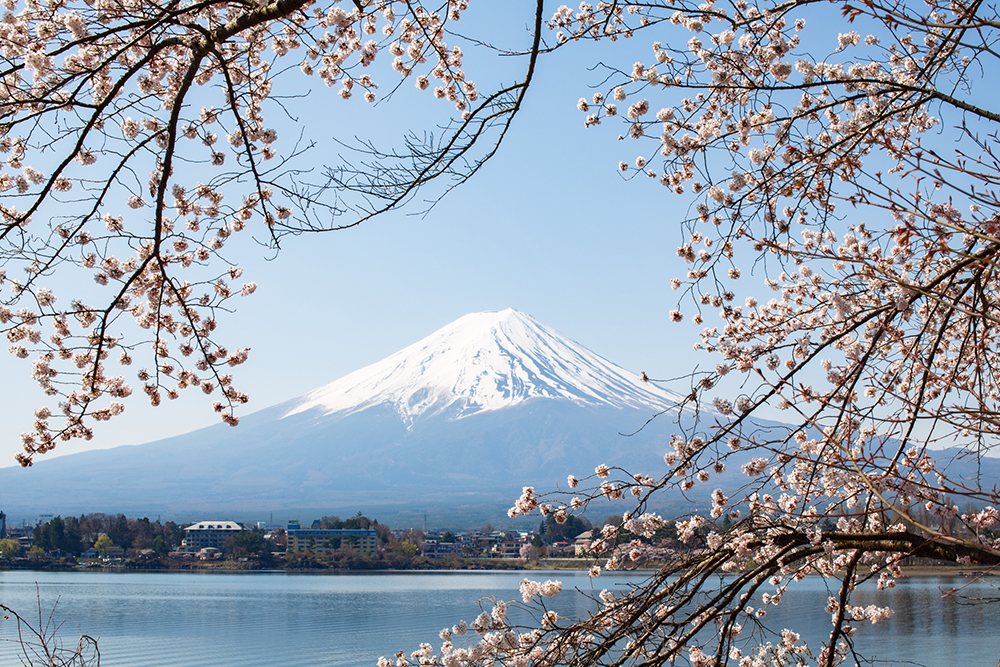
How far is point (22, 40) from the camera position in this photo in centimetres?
291

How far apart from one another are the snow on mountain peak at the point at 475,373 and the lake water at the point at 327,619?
102m

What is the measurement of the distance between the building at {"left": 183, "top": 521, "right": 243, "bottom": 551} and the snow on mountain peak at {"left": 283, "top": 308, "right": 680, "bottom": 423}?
83.2m

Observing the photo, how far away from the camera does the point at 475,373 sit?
5807 inches

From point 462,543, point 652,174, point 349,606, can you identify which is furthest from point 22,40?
point 462,543

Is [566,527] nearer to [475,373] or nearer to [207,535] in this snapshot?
[207,535]

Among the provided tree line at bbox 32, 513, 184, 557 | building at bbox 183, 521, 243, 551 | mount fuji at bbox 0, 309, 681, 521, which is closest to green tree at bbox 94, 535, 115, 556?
tree line at bbox 32, 513, 184, 557

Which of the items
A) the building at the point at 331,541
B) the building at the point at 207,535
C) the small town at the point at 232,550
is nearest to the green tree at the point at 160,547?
the small town at the point at 232,550

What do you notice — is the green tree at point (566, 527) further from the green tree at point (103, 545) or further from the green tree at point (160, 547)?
the green tree at point (103, 545)

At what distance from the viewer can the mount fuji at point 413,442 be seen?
125m

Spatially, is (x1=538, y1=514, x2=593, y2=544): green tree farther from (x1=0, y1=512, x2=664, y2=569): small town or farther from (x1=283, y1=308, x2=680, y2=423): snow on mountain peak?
(x1=283, y1=308, x2=680, y2=423): snow on mountain peak

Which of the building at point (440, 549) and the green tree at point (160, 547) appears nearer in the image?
the green tree at point (160, 547)

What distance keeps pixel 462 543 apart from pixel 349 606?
108ft

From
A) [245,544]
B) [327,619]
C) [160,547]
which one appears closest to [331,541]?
[245,544]

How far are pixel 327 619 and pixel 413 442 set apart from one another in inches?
4575
